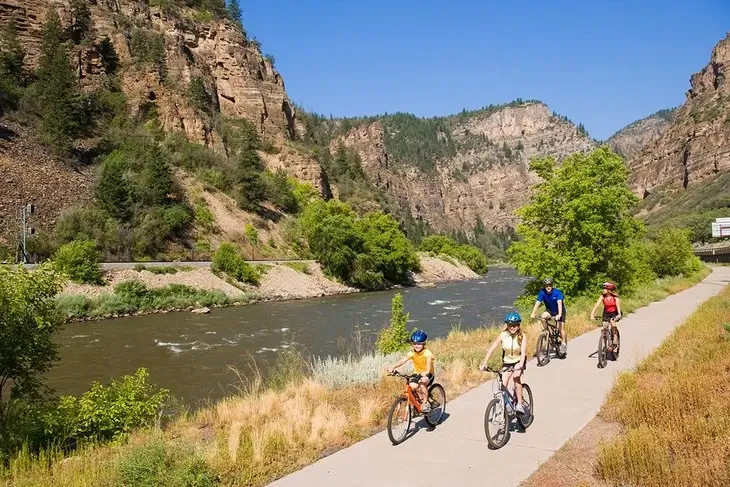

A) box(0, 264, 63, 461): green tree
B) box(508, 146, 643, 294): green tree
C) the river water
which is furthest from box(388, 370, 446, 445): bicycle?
box(508, 146, 643, 294): green tree

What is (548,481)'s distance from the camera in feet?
19.4

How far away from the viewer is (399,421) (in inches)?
298

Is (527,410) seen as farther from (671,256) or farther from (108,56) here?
(108,56)

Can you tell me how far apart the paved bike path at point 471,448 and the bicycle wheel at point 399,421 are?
12cm

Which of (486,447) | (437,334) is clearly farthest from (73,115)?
(486,447)

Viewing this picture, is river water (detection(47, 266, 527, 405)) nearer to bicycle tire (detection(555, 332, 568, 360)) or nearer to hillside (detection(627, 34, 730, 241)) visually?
bicycle tire (detection(555, 332, 568, 360))

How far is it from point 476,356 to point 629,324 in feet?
27.3

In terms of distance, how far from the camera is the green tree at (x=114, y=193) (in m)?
49.5

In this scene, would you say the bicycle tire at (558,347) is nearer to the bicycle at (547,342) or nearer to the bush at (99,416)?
the bicycle at (547,342)

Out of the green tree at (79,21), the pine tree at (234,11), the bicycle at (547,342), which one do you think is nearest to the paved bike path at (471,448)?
the bicycle at (547,342)

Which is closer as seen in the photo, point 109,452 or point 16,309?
point 109,452

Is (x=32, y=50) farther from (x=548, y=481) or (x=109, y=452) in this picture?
(x=548, y=481)

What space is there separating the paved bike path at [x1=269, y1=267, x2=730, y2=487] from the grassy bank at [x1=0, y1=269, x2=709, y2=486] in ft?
1.49

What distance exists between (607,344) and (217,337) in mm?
19660
